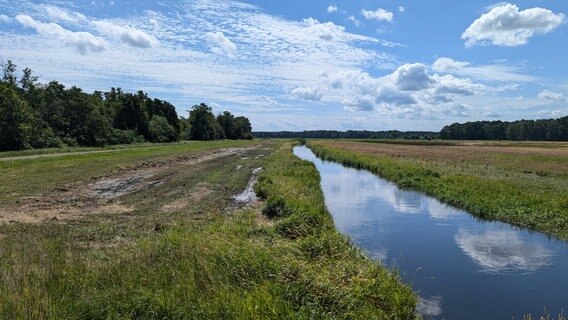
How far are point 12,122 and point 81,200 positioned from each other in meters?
36.1

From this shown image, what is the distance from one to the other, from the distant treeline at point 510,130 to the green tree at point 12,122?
488 ft

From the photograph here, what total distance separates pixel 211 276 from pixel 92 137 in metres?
68.0

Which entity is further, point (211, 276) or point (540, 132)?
point (540, 132)

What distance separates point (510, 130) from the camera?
160500 millimetres

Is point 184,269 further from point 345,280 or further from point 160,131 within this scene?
point 160,131

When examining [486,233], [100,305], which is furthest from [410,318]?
[486,233]

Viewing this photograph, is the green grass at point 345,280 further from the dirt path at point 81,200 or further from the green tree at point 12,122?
the green tree at point 12,122

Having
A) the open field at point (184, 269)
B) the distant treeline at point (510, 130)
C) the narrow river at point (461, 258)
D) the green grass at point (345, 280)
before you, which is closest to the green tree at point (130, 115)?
the narrow river at point (461, 258)

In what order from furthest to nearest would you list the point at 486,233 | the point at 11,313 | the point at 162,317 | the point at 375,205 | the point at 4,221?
the point at 375,205
the point at 486,233
the point at 4,221
the point at 162,317
the point at 11,313

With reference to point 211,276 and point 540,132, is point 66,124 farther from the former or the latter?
point 540,132

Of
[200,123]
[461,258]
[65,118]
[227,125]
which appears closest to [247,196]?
[461,258]

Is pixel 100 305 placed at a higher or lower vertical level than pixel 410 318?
higher

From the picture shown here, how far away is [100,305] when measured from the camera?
6840 millimetres

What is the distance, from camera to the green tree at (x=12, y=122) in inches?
1889
